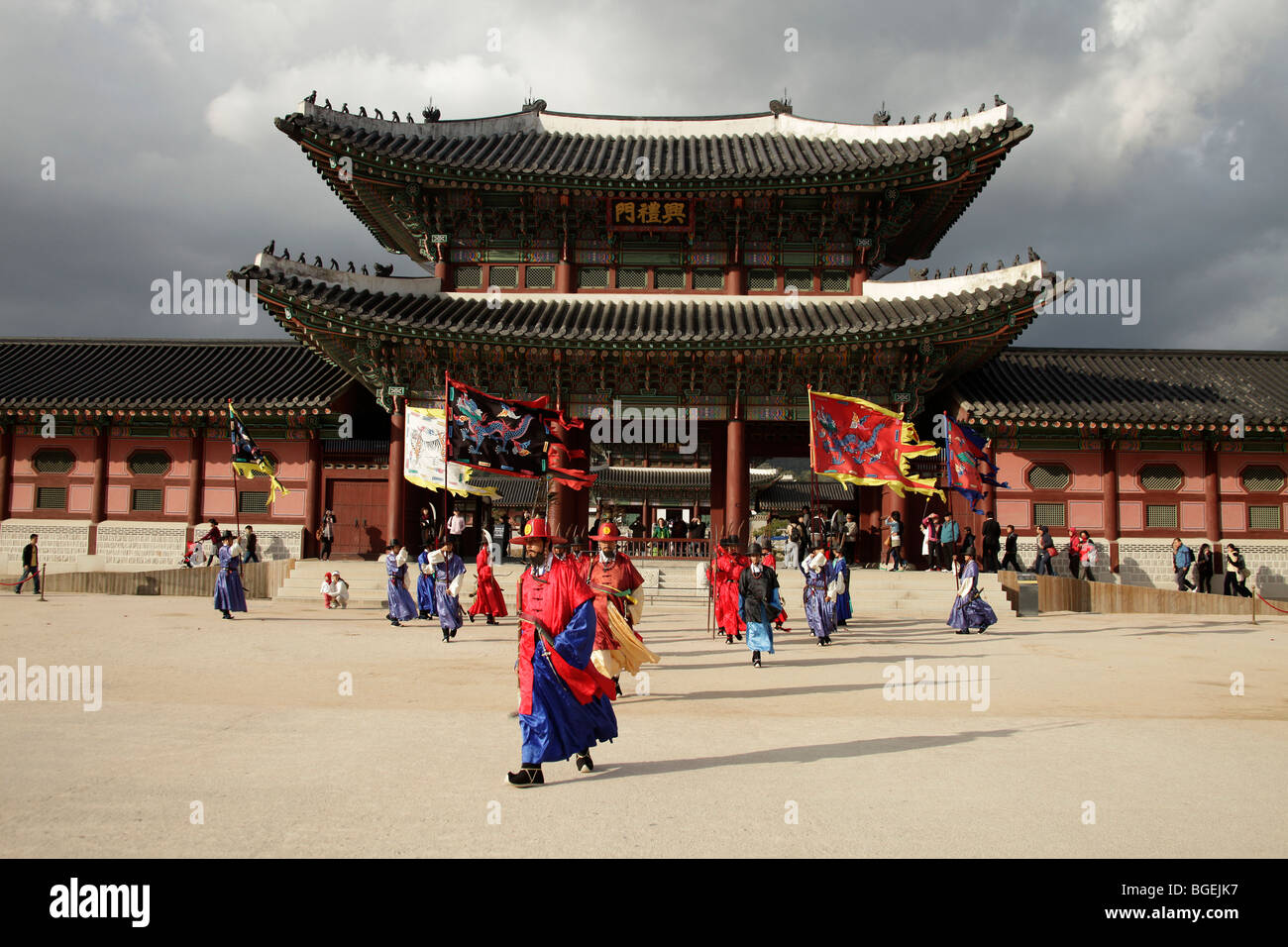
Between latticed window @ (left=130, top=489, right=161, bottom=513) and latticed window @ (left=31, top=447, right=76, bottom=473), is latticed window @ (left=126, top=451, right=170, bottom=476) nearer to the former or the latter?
latticed window @ (left=130, top=489, right=161, bottom=513)

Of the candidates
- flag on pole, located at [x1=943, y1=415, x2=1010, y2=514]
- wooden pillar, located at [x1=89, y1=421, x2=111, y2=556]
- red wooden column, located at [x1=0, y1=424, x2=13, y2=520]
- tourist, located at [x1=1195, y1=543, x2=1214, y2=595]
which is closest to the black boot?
flag on pole, located at [x1=943, y1=415, x2=1010, y2=514]

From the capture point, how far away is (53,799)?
5203mm

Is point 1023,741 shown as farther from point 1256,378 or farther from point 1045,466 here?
point 1256,378

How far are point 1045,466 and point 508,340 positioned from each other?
14.0 metres

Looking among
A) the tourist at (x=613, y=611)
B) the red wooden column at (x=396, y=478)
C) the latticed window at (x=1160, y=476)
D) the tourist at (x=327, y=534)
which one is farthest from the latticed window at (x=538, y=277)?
the latticed window at (x=1160, y=476)

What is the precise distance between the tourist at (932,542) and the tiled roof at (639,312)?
16.2ft

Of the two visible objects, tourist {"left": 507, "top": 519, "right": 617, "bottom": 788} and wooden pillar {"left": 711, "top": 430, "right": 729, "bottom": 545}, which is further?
wooden pillar {"left": 711, "top": 430, "right": 729, "bottom": 545}

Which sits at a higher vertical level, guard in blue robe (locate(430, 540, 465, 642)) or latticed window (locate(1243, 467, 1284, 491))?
latticed window (locate(1243, 467, 1284, 491))

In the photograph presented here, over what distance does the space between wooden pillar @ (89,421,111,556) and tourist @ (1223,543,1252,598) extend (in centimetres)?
2884

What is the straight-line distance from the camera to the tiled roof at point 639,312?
1888 cm

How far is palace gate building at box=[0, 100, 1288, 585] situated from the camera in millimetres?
19719

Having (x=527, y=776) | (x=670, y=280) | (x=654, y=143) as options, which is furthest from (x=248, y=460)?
(x=527, y=776)

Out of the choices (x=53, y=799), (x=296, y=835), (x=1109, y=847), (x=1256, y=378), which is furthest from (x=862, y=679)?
(x=1256, y=378)

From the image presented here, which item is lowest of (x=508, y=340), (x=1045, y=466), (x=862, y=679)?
(x=862, y=679)
